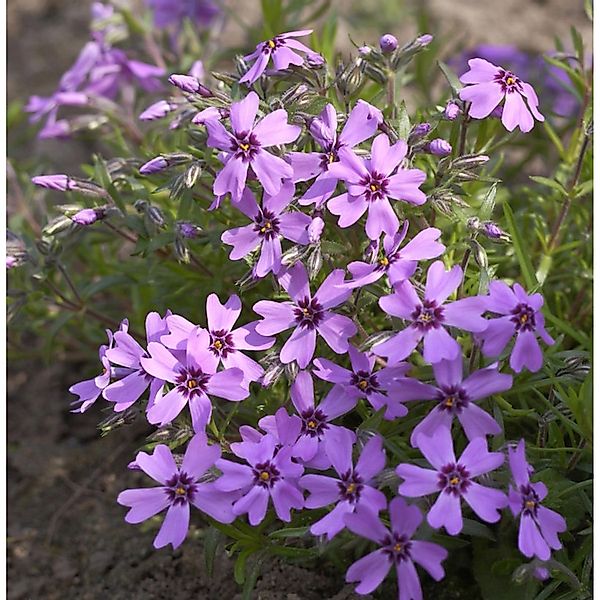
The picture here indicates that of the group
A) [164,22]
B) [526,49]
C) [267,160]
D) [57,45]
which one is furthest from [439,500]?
[57,45]

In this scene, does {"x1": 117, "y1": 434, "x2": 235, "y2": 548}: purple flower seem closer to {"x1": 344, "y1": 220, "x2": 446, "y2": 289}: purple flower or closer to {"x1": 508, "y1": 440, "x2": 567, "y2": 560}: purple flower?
{"x1": 344, "y1": 220, "x2": 446, "y2": 289}: purple flower

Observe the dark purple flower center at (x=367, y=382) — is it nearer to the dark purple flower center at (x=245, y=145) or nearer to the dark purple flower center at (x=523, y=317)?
the dark purple flower center at (x=523, y=317)

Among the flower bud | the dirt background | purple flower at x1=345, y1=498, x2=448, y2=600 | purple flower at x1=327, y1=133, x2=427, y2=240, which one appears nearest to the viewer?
purple flower at x1=345, y1=498, x2=448, y2=600

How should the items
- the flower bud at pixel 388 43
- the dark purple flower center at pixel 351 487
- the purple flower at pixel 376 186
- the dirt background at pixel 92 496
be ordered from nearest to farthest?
the dark purple flower center at pixel 351 487 < the purple flower at pixel 376 186 < the flower bud at pixel 388 43 < the dirt background at pixel 92 496

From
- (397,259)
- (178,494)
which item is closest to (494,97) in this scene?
(397,259)

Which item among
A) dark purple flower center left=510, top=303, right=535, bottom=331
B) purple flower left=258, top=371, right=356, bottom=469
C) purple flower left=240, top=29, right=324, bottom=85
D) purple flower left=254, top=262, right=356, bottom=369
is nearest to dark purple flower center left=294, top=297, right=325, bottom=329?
purple flower left=254, top=262, right=356, bottom=369

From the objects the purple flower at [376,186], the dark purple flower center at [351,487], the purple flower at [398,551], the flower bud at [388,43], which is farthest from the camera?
the flower bud at [388,43]

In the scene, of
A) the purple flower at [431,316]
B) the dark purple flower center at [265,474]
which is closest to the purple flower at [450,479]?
the purple flower at [431,316]
